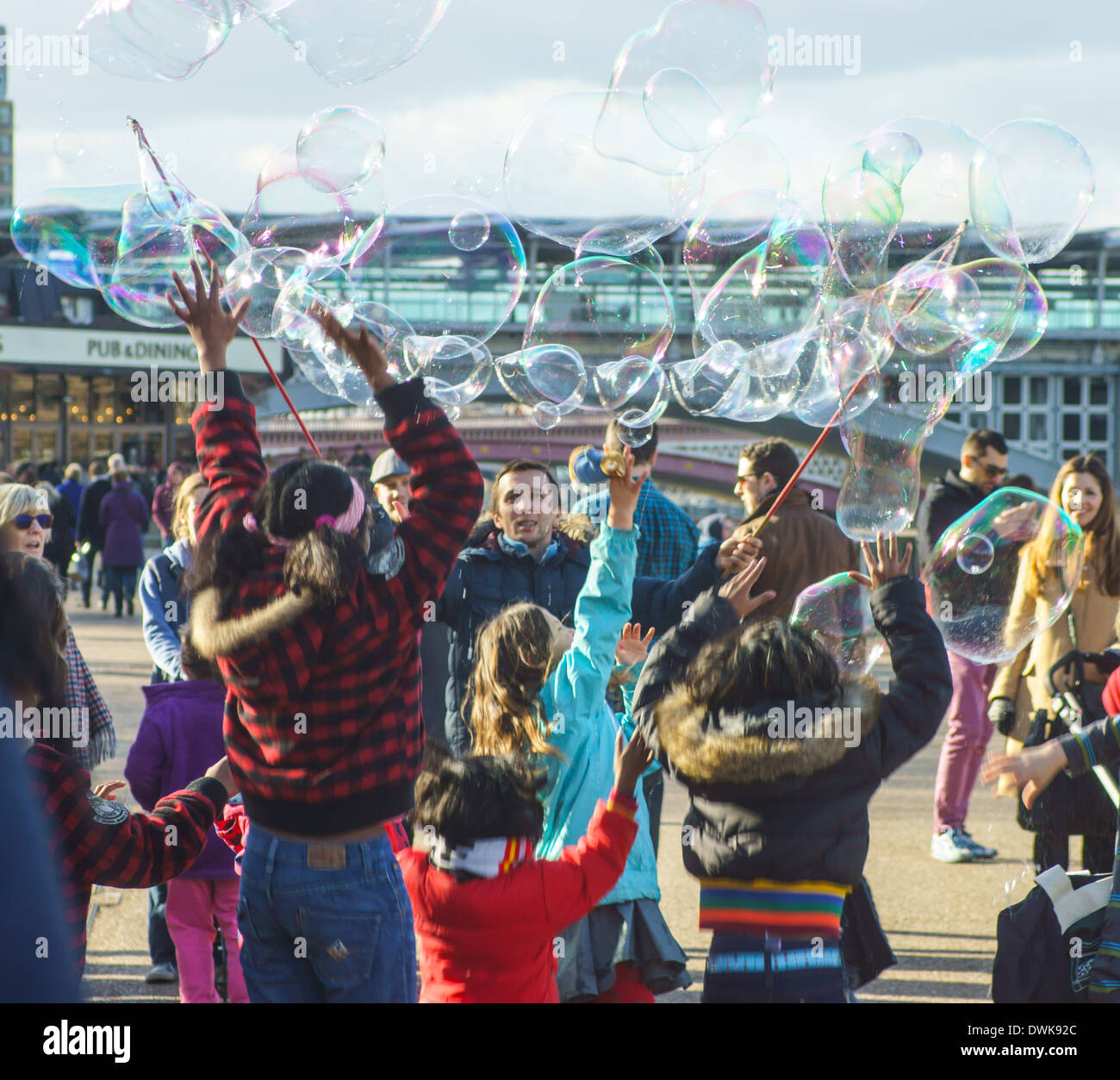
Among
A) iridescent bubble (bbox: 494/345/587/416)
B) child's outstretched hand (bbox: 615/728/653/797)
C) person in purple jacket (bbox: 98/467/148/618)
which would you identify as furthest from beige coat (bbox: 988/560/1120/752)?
person in purple jacket (bbox: 98/467/148/618)

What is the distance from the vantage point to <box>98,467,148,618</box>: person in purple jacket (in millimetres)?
12188

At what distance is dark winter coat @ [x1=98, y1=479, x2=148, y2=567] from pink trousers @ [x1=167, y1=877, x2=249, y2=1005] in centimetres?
925

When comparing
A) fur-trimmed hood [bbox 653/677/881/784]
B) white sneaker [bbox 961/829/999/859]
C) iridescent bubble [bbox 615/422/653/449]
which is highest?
iridescent bubble [bbox 615/422/653/449]

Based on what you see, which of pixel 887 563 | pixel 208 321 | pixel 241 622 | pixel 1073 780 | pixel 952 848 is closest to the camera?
pixel 241 622

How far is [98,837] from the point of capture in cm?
208

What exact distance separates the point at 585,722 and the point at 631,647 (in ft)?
0.68

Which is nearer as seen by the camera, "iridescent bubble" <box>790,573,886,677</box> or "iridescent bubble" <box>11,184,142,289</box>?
"iridescent bubble" <box>790,573,886,677</box>

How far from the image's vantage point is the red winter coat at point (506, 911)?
2336 mm

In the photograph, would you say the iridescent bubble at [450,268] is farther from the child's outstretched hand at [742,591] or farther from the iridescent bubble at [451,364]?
the child's outstretched hand at [742,591]

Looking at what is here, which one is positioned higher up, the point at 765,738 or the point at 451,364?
the point at 451,364

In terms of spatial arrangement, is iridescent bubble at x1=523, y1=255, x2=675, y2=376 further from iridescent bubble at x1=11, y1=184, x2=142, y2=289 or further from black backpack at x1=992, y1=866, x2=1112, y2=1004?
black backpack at x1=992, y1=866, x2=1112, y2=1004

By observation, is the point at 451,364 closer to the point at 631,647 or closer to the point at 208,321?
the point at 631,647

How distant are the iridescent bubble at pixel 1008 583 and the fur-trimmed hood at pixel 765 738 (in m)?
1.53

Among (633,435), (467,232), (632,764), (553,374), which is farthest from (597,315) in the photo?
(632,764)
